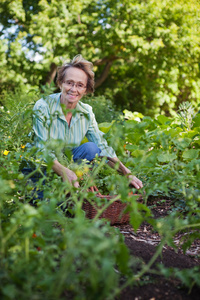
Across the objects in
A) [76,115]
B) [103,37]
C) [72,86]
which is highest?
[103,37]

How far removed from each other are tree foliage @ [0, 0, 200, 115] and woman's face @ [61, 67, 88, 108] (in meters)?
3.85

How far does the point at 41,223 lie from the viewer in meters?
0.86

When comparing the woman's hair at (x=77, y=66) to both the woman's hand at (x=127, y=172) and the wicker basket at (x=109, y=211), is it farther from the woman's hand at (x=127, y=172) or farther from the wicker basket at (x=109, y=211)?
the wicker basket at (x=109, y=211)

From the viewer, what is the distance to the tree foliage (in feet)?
20.4

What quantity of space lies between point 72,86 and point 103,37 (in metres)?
4.64

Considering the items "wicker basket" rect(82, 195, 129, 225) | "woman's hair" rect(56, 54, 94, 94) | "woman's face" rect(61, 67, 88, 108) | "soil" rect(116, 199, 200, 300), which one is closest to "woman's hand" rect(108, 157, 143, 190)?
"wicker basket" rect(82, 195, 129, 225)

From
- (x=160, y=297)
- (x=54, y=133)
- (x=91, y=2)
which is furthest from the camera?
(x=91, y=2)

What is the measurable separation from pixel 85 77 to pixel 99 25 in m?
4.55

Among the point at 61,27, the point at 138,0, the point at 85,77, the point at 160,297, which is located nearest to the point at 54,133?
the point at 85,77

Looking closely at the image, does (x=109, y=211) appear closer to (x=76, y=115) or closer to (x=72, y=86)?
(x=76, y=115)

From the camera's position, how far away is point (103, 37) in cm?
670

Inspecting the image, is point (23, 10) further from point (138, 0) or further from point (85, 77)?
point (85, 77)

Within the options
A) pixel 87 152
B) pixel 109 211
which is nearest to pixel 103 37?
pixel 87 152

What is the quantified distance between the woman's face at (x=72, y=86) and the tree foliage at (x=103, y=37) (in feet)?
12.6
